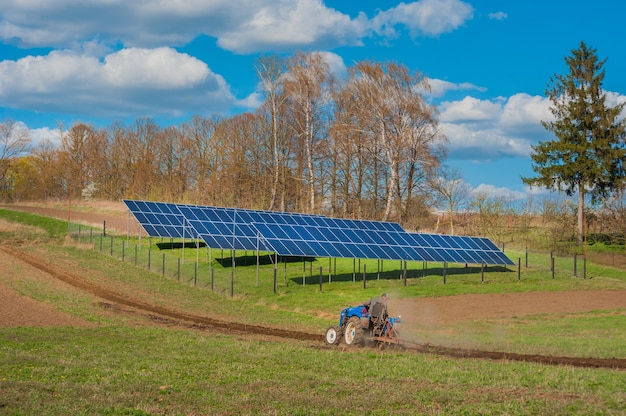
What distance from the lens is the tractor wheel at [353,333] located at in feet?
73.4

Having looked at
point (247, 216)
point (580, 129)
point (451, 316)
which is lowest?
point (451, 316)

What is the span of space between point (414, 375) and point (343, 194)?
56339mm

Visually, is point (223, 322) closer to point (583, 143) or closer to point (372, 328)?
point (372, 328)

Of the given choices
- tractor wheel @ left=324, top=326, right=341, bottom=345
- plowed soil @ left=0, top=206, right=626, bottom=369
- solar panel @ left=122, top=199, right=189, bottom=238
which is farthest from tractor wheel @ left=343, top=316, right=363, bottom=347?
solar panel @ left=122, top=199, right=189, bottom=238

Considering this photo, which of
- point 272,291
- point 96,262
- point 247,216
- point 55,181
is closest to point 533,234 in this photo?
point 247,216

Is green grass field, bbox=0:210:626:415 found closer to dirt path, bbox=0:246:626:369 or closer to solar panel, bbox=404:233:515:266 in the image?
dirt path, bbox=0:246:626:369

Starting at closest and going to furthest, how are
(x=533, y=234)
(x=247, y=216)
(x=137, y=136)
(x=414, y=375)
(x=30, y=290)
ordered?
(x=414, y=375) < (x=30, y=290) < (x=247, y=216) < (x=533, y=234) < (x=137, y=136)

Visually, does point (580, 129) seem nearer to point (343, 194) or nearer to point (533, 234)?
point (533, 234)

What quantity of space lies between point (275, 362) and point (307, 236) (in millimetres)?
28447

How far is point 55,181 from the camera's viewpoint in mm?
111000

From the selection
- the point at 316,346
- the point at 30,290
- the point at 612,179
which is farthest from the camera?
the point at 612,179

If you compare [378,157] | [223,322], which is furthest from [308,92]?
[223,322]

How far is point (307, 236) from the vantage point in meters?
46.9

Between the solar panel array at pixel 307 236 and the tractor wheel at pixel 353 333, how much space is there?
19073mm
